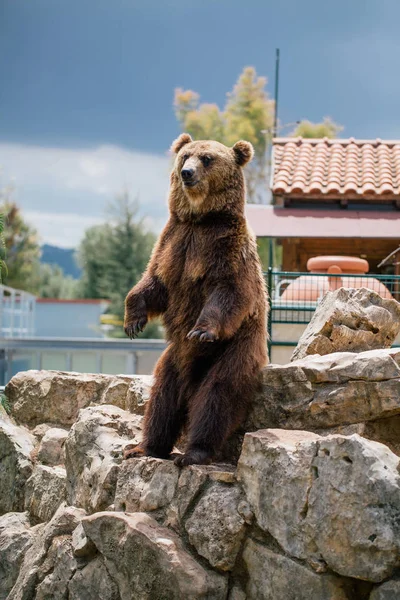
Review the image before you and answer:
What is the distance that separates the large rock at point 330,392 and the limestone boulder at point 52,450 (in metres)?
1.70

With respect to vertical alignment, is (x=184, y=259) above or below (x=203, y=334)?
above

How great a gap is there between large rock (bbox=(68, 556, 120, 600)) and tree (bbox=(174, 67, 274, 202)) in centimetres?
2869

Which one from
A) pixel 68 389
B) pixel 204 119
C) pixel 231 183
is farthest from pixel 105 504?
pixel 204 119

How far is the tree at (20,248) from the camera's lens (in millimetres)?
37906

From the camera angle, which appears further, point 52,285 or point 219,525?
point 52,285

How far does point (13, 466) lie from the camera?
19.6 feet

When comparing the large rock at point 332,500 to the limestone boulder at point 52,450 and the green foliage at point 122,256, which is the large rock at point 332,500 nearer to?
the limestone boulder at point 52,450

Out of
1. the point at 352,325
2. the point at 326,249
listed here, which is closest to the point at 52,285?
the point at 326,249

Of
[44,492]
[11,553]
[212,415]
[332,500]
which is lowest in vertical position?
Result: [11,553]

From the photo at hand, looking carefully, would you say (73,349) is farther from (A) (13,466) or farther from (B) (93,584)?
(B) (93,584)

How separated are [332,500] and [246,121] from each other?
30525 mm

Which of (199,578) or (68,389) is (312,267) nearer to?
(68,389)

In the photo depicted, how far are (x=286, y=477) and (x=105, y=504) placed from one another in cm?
132

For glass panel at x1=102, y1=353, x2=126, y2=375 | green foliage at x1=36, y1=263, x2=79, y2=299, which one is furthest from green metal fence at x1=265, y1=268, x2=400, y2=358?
green foliage at x1=36, y1=263, x2=79, y2=299
